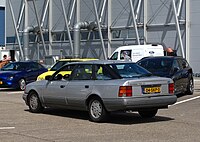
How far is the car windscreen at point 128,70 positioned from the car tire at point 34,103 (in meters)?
2.79

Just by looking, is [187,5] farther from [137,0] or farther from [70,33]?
[70,33]

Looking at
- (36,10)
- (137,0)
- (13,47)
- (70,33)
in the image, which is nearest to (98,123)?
(137,0)

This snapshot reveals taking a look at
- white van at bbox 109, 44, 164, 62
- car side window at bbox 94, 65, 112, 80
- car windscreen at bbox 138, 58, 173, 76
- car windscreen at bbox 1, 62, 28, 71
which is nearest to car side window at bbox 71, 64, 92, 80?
car side window at bbox 94, 65, 112, 80

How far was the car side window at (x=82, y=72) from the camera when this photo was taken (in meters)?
12.7

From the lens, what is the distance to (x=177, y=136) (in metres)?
10.0

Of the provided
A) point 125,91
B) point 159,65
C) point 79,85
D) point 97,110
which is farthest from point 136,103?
point 159,65

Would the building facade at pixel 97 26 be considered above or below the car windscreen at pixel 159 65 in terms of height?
above

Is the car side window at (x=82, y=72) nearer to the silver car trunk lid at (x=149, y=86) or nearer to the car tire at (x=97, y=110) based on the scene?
the car tire at (x=97, y=110)

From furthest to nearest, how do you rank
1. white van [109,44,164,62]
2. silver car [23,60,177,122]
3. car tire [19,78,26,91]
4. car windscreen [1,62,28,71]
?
white van [109,44,164,62], car windscreen [1,62,28,71], car tire [19,78,26,91], silver car [23,60,177,122]

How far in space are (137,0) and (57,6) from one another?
31.4 feet

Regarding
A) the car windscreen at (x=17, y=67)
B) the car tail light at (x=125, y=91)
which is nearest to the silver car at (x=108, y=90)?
the car tail light at (x=125, y=91)

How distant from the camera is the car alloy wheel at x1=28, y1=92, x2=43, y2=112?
555 inches

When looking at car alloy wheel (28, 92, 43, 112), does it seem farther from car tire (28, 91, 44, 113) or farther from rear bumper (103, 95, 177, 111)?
rear bumper (103, 95, 177, 111)

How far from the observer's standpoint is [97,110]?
12.1 metres
